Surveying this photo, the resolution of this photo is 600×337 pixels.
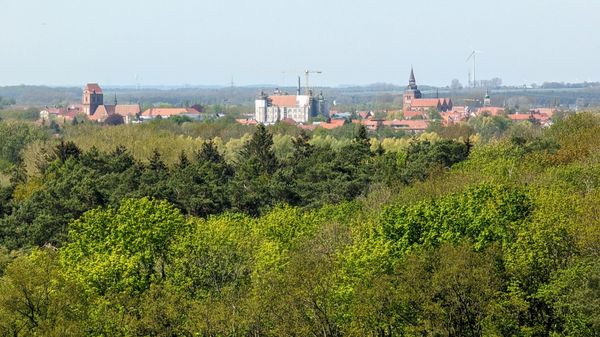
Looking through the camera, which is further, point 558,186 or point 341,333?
point 558,186

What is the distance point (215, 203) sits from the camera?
56281 millimetres

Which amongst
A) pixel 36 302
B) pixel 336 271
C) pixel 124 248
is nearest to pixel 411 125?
pixel 124 248

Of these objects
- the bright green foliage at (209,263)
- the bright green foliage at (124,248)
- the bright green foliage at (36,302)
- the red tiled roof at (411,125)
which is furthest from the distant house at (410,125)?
the bright green foliage at (36,302)

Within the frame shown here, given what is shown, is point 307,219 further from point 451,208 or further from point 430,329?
point 430,329

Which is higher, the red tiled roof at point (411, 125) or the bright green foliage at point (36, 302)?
the bright green foliage at point (36, 302)

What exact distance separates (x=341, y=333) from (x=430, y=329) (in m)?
2.63

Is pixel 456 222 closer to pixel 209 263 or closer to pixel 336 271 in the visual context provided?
pixel 336 271

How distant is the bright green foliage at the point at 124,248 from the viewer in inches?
1220

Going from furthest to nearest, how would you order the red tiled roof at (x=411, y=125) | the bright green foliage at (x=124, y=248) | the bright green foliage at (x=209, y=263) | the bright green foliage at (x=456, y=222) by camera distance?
the red tiled roof at (x=411, y=125), the bright green foliage at (x=209, y=263), the bright green foliage at (x=456, y=222), the bright green foliage at (x=124, y=248)

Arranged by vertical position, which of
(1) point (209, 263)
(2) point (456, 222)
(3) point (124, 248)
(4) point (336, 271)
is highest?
(2) point (456, 222)

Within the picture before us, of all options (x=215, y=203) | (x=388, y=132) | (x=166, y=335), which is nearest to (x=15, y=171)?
(x=215, y=203)

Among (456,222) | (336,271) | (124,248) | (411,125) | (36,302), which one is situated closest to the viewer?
(36,302)

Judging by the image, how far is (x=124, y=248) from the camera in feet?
108

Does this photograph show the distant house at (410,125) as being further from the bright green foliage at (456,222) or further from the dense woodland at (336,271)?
the bright green foliage at (456,222)
